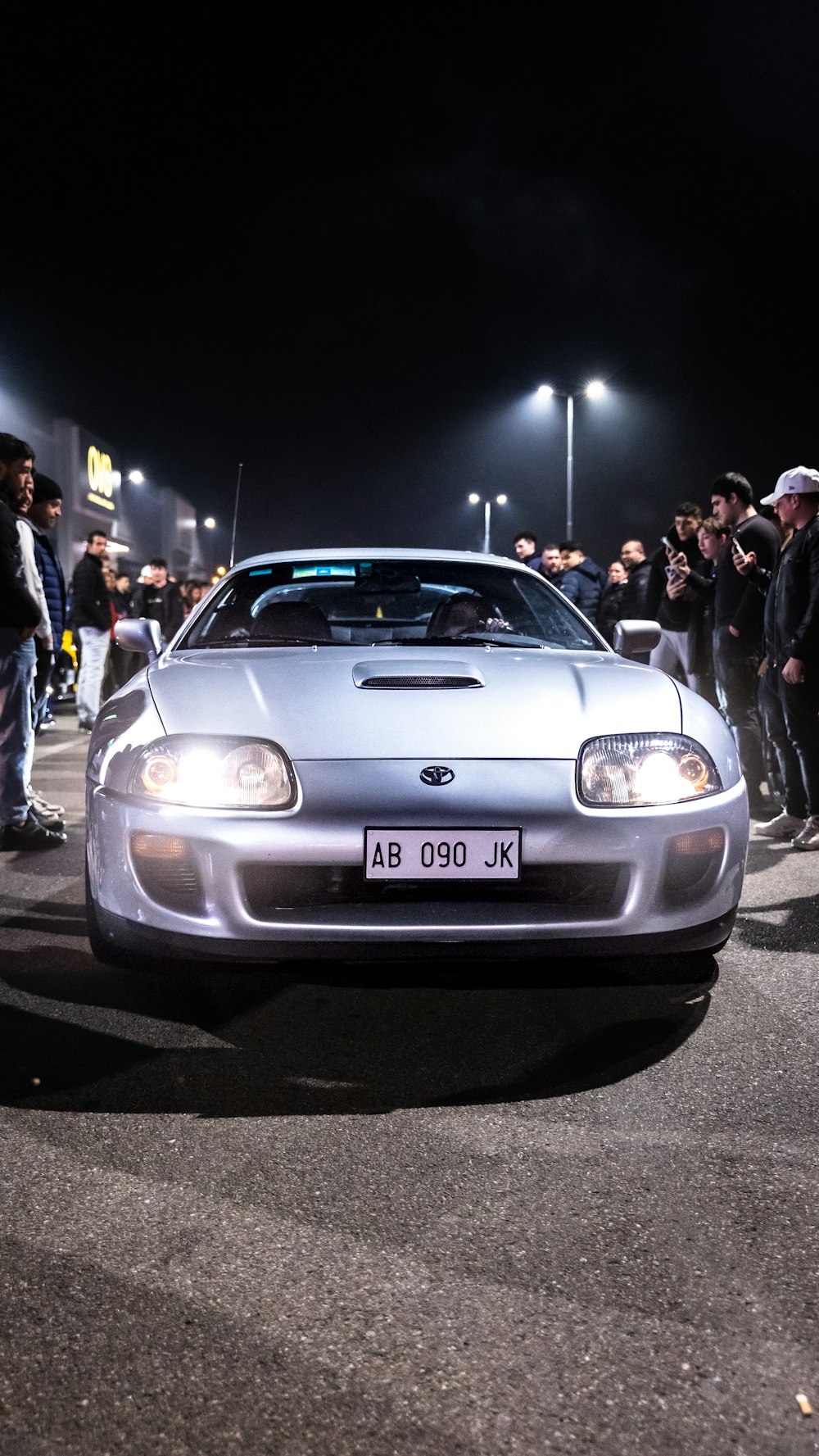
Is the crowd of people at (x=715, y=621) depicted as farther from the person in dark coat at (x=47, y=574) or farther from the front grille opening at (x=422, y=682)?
the front grille opening at (x=422, y=682)

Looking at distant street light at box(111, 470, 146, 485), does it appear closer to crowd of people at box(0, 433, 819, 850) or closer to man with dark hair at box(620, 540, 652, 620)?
man with dark hair at box(620, 540, 652, 620)

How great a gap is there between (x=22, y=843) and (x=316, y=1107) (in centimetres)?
370

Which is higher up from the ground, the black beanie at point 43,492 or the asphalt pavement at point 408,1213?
the black beanie at point 43,492

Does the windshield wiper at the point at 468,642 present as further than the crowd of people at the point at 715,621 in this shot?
No

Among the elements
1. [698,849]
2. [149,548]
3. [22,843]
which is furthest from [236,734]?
[149,548]

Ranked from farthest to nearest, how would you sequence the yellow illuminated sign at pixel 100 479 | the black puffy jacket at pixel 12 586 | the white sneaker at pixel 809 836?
1. the yellow illuminated sign at pixel 100 479
2. the white sneaker at pixel 809 836
3. the black puffy jacket at pixel 12 586

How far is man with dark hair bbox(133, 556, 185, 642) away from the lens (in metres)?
13.0

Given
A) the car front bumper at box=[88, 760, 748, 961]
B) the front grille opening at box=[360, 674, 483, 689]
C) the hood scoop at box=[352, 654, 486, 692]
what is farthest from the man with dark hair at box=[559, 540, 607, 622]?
the car front bumper at box=[88, 760, 748, 961]

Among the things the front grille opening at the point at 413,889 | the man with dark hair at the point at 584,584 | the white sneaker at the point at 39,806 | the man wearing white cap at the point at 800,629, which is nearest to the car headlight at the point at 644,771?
the front grille opening at the point at 413,889

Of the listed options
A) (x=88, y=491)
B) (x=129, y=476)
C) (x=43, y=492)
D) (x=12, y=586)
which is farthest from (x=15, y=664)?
(x=129, y=476)

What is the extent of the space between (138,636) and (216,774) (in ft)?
4.69

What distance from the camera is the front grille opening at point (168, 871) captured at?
284 centimetres

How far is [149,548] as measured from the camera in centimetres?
5628

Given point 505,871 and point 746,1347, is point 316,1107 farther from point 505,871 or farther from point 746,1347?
point 746,1347
